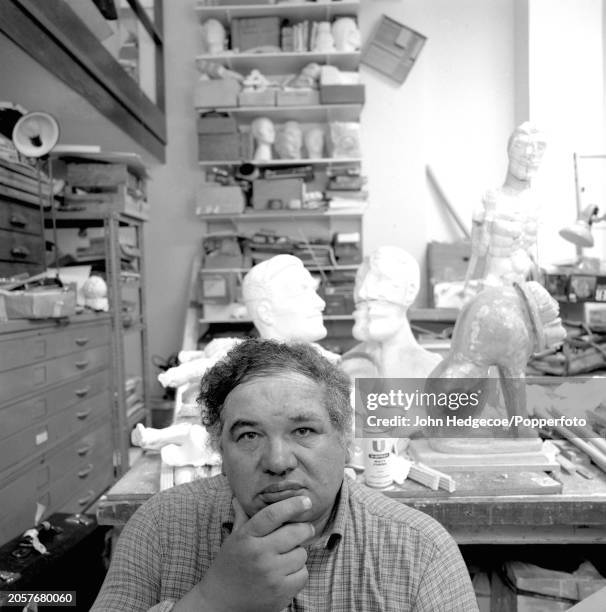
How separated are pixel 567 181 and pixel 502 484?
352 cm

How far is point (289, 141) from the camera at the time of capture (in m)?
5.18

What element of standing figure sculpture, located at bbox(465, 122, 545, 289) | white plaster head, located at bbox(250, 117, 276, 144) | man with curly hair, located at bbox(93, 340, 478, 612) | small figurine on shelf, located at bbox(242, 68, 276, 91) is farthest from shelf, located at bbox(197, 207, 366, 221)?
man with curly hair, located at bbox(93, 340, 478, 612)

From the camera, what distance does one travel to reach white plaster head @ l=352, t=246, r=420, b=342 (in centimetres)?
230

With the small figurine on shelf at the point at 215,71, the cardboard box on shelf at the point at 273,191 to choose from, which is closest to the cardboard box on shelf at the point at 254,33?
the small figurine on shelf at the point at 215,71

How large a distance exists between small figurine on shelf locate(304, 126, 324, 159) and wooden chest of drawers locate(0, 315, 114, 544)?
2.39m

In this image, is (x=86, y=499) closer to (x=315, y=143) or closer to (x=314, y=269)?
(x=314, y=269)

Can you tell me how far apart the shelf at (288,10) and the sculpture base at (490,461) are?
422cm

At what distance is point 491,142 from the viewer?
215 inches

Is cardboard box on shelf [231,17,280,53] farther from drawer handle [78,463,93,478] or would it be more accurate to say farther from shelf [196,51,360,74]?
drawer handle [78,463,93,478]

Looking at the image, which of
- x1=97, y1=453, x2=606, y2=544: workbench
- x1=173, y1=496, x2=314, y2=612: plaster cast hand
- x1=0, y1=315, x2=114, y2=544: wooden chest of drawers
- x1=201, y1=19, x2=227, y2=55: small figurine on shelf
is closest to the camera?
x1=173, y1=496, x2=314, y2=612: plaster cast hand

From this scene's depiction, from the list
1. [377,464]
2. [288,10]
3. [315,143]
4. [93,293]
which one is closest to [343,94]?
[315,143]

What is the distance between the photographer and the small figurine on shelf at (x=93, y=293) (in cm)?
354

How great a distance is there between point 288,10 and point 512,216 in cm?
307

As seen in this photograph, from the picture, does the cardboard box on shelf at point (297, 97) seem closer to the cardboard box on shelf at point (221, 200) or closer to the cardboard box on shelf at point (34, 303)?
the cardboard box on shelf at point (221, 200)
